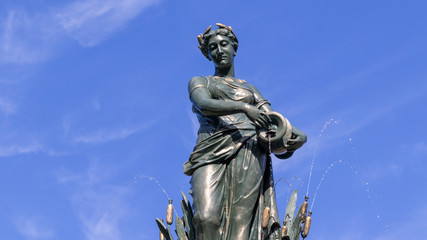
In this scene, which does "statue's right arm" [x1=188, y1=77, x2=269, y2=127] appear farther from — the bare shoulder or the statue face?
the statue face

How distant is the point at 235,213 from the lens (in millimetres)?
16031

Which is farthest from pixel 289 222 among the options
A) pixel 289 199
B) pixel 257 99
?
pixel 257 99

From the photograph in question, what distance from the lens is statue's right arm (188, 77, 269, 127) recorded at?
1598 centimetres

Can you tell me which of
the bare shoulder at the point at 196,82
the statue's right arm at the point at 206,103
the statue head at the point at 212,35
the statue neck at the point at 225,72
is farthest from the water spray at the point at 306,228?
the statue head at the point at 212,35

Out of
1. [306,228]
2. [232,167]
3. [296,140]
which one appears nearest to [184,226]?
[232,167]

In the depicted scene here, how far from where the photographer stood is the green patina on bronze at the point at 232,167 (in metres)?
15.9

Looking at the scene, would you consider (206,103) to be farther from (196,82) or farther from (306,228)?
(306,228)

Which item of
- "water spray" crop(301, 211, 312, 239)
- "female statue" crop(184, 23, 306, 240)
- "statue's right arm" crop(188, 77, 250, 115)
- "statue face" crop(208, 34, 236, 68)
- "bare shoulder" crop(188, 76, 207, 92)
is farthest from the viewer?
"statue face" crop(208, 34, 236, 68)

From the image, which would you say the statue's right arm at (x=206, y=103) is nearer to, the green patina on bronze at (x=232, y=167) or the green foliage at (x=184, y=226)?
the green patina on bronze at (x=232, y=167)

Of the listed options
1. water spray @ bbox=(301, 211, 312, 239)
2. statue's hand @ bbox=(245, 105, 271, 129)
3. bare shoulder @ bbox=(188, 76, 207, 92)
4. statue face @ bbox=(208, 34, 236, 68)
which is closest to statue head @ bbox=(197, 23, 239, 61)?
statue face @ bbox=(208, 34, 236, 68)

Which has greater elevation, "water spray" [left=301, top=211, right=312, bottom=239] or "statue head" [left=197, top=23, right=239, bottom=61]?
"statue head" [left=197, top=23, right=239, bottom=61]

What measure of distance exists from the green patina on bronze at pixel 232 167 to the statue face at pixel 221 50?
1.94 ft

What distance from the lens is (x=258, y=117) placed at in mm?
15953

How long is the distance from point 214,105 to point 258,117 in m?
0.82
